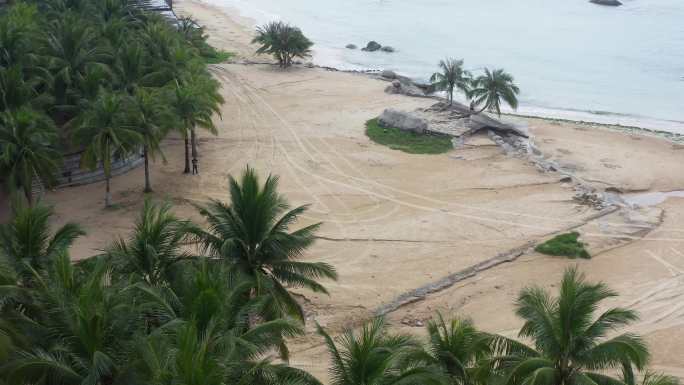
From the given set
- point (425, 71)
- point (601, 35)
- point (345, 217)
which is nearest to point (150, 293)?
point (345, 217)

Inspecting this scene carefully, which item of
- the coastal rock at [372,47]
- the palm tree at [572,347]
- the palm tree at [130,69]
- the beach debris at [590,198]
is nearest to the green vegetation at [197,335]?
the palm tree at [572,347]

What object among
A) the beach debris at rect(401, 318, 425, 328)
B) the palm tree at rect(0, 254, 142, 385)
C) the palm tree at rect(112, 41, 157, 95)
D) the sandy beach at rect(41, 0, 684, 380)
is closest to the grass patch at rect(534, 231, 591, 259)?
the sandy beach at rect(41, 0, 684, 380)

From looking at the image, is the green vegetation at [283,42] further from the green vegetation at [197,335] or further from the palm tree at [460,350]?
the palm tree at [460,350]

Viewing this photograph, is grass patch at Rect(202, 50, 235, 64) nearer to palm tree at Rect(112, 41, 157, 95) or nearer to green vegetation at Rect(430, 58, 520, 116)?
green vegetation at Rect(430, 58, 520, 116)

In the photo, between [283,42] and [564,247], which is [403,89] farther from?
[564,247]

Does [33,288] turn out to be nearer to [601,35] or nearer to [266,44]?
[266,44]

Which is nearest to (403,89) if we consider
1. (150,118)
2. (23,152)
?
(150,118)

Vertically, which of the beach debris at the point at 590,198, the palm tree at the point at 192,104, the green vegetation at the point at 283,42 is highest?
the green vegetation at the point at 283,42
